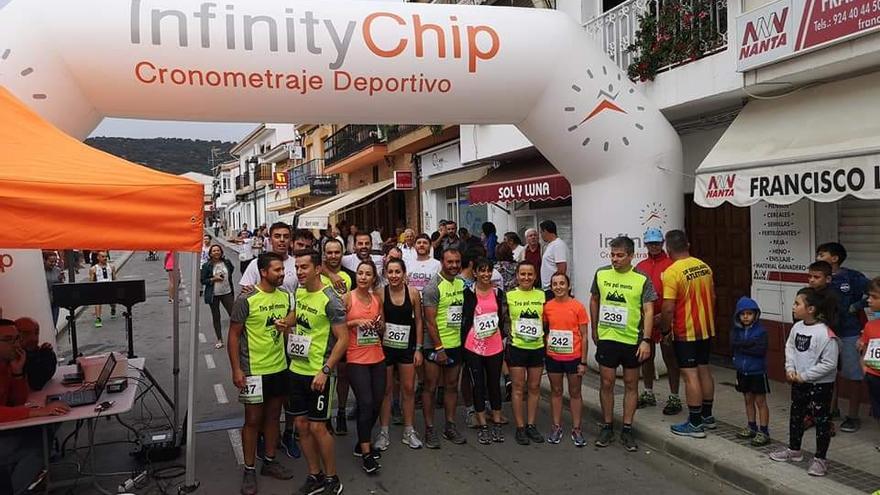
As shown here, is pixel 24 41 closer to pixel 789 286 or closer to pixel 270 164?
pixel 789 286

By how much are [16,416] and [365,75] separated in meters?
4.16

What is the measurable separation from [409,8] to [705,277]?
13.1 ft

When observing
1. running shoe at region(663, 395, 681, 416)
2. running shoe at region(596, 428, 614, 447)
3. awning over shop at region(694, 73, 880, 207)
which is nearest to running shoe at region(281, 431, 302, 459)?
running shoe at region(596, 428, 614, 447)

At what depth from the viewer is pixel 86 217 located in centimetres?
408

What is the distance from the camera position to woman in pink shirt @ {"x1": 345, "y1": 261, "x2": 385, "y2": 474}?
5.09m

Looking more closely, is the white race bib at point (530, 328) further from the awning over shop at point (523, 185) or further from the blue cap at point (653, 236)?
the awning over shop at point (523, 185)

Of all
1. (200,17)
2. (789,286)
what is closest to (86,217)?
(200,17)

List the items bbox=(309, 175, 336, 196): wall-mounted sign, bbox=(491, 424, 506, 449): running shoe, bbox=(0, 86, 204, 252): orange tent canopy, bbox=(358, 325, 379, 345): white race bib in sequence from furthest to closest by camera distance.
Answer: bbox=(309, 175, 336, 196): wall-mounted sign < bbox=(491, 424, 506, 449): running shoe < bbox=(358, 325, 379, 345): white race bib < bbox=(0, 86, 204, 252): orange tent canopy

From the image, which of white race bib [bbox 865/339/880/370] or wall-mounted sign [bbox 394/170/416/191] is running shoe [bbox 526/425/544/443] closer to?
white race bib [bbox 865/339/880/370]

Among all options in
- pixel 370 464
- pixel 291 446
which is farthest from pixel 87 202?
pixel 370 464

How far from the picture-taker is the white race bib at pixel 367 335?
5086 millimetres

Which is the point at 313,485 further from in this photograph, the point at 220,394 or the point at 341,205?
the point at 341,205

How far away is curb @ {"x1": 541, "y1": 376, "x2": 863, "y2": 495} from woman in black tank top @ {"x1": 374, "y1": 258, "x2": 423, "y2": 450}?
6.99 ft

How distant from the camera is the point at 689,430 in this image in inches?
221
